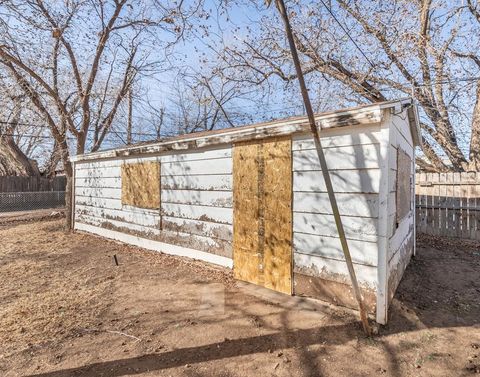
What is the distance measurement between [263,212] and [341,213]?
1153 mm

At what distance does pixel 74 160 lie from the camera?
9172 mm

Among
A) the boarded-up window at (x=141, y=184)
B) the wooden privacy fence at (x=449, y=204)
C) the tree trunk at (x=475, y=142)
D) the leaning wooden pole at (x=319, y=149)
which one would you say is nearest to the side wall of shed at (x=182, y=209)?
the boarded-up window at (x=141, y=184)

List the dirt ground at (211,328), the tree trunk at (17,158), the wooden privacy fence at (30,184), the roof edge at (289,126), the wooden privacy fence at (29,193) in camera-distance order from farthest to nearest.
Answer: the wooden privacy fence at (30,184)
the tree trunk at (17,158)
the wooden privacy fence at (29,193)
the roof edge at (289,126)
the dirt ground at (211,328)

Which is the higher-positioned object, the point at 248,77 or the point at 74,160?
the point at 248,77

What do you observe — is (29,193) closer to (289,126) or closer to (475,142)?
(289,126)

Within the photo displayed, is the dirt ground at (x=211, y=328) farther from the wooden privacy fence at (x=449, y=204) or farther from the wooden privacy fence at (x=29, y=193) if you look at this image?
the wooden privacy fence at (x=29, y=193)

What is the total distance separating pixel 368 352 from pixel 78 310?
3307mm

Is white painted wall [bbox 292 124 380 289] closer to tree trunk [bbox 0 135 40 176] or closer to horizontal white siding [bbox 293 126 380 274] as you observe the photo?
horizontal white siding [bbox 293 126 380 274]

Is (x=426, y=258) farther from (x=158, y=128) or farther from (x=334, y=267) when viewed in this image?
(x=158, y=128)

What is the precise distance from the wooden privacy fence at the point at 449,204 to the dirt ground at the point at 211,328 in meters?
3.04

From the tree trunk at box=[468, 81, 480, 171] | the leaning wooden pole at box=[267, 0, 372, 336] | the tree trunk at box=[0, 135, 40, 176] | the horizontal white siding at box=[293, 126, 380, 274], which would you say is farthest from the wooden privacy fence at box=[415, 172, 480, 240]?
the tree trunk at box=[0, 135, 40, 176]

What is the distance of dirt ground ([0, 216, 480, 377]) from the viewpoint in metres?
2.63

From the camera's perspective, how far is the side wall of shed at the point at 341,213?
3271mm

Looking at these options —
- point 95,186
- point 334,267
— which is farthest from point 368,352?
point 95,186
